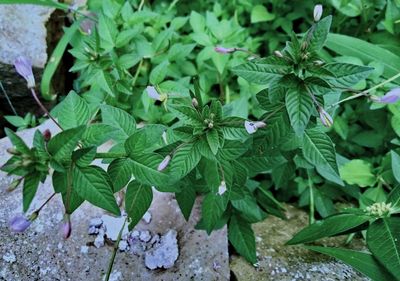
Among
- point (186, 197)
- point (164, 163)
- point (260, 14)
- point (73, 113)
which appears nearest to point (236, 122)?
point (164, 163)

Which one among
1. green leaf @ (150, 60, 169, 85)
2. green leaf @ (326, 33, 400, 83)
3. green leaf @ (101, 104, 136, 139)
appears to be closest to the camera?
green leaf @ (101, 104, 136, 139)

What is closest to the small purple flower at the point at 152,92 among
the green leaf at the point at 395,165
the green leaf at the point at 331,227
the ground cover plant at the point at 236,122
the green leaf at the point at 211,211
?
the ground cover plant at the point at 236,122

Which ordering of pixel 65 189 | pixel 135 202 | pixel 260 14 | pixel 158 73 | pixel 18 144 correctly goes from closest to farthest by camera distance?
pixel 18 144, pixel 65 189, pixel 135 202, pixel 158 73, pixel 260 14

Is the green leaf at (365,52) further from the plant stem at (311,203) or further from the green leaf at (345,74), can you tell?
the green leaf at (345,74)

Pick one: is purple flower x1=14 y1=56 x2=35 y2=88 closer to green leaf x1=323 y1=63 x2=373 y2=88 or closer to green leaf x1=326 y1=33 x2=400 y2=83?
green leaf x1=323 y1=63 x2=373 y2=88

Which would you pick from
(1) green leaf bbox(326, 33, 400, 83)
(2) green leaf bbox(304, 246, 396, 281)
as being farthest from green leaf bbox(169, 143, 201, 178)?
(1) green leaf bbox(326, 33, 400, 83)

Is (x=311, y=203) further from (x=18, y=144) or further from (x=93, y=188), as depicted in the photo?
(x=18, y=144)

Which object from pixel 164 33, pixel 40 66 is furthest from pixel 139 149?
pixel 40 66

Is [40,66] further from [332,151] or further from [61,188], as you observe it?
[332,151]
